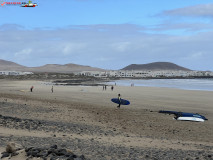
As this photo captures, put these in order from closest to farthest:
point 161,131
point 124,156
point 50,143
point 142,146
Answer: point 124,156
point 50,143
point 142,146
point 161,131

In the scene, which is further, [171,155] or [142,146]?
[142,146]

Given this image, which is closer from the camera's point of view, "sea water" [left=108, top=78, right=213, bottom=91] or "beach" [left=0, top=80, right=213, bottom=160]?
"beach" [left=0, top=80, right=213, bottom=160]

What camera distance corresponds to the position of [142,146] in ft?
36.6

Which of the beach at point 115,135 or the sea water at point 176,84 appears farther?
the sea water at point 176,84

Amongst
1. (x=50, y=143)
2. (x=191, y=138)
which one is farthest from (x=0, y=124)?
(x=191, y=138)

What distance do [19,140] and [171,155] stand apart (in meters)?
5.21

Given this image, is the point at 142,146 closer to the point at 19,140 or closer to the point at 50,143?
the point at 50,143

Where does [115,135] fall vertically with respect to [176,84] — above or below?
below

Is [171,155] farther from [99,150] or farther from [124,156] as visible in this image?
[99,150]

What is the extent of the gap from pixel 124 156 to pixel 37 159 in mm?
2801

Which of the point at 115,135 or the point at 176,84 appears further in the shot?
the point at 176,84

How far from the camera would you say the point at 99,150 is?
9.55 m

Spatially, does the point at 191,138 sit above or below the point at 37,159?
below

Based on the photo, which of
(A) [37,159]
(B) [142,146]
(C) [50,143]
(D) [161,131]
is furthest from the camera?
(D) [161,131]
